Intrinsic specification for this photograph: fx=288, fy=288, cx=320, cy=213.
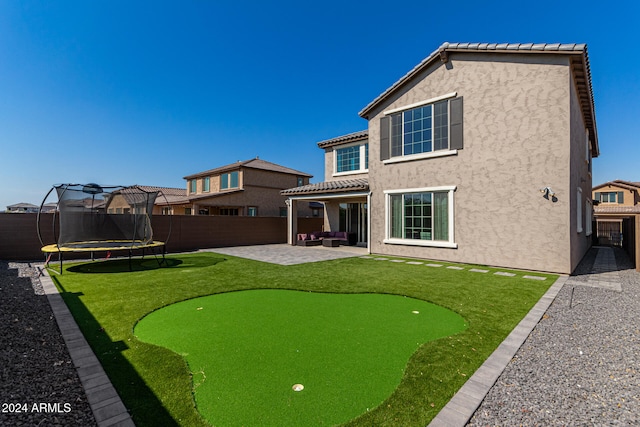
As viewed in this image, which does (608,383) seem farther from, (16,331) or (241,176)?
(241,176)

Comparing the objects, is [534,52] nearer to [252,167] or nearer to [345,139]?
[345,139]

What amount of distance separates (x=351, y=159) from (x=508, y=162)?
9.68 m

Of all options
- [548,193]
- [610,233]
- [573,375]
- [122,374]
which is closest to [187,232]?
[122,374]

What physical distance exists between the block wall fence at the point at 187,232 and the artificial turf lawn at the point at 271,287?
3385mm

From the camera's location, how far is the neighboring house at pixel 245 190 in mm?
25656

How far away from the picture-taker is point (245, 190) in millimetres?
26438

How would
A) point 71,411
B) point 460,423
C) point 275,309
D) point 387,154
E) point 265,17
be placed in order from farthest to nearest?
point 265,17, point 387,154, point 275,309, point 71,411, point 460,423

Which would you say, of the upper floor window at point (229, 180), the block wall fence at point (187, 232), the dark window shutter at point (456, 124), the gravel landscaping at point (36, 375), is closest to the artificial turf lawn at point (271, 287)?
the gravel landscaping at point (36, 375)

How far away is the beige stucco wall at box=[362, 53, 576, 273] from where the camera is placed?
9320mm

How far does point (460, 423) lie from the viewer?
2387 mm

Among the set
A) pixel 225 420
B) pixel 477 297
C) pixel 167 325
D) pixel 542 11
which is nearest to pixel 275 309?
pixel 167 325

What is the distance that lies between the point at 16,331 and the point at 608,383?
7.89m

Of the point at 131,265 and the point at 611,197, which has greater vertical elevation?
the point at 611,197

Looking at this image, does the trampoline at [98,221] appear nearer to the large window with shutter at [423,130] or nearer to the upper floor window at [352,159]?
the large window with shutter at [423,130]
